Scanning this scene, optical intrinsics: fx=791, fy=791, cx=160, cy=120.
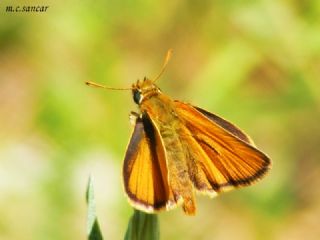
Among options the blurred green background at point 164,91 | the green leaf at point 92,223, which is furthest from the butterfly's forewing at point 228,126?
the blurred green background at point 164,91

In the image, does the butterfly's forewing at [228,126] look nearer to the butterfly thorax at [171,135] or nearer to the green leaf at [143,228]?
the butterfly thorax at [171,135]

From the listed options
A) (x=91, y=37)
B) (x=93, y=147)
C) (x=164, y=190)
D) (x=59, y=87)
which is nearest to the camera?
(x=164, y=190)

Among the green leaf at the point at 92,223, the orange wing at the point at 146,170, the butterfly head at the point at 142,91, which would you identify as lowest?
the green leaf at the point at 92,223

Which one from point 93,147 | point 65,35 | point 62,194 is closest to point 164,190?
point 62,194

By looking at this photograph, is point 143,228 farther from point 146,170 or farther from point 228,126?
point 228,126

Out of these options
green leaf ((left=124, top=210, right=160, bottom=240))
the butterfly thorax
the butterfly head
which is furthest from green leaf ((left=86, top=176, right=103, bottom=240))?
the butterfly head

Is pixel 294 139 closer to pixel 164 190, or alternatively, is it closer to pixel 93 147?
pixel 93 147
